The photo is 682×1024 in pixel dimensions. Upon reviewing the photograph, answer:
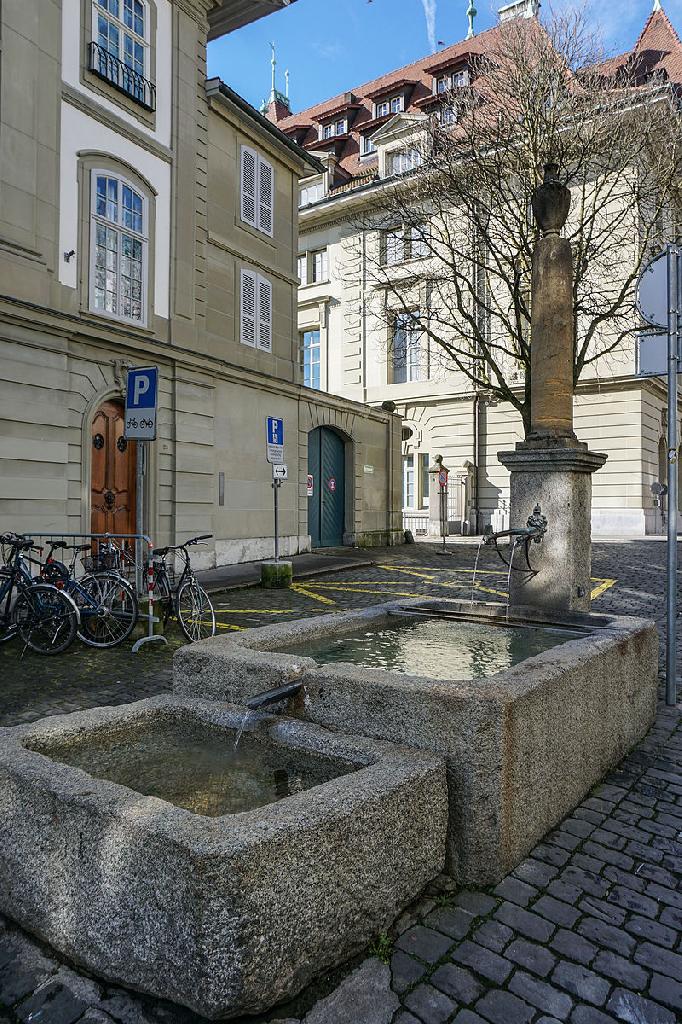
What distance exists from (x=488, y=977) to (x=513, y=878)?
2.09 feet

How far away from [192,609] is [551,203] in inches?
222

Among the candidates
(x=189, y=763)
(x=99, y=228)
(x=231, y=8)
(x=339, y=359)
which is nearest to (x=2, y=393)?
(x=99, y=228)

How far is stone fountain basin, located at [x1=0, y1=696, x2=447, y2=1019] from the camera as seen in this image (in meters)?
1.98

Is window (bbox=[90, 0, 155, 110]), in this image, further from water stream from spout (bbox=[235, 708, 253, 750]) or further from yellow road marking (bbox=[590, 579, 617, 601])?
water stream from spout (bbox=[235, 708, 253, 750])

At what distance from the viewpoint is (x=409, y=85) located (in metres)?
34.5

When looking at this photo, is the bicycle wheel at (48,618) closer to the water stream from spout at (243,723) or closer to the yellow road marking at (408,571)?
the water stream from spout at (243,723)

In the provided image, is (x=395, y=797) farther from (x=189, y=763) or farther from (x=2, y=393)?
(x=2, y=393)

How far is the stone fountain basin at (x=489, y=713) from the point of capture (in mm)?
2807

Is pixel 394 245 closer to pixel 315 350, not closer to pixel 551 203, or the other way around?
pixel 551 203

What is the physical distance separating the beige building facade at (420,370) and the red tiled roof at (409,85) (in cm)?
9

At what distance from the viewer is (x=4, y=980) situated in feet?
7.39

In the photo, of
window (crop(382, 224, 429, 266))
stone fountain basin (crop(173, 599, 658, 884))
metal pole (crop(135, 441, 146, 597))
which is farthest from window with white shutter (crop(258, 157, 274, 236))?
stone fountain basin (crop(173, 599, 658, 884))

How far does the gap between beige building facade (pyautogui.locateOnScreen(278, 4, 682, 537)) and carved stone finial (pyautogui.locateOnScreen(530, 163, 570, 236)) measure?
19.7 meters

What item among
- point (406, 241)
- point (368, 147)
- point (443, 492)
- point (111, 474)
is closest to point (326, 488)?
point (406, 241)
